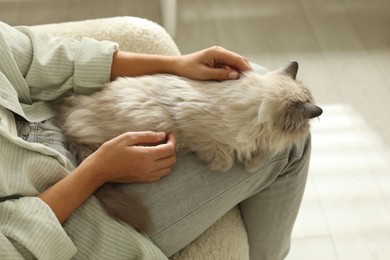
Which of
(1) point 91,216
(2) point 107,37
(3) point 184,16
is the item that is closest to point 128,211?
(1) point 91,216

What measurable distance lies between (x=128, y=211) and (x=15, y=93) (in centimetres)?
35

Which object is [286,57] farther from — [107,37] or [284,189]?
[284,189]

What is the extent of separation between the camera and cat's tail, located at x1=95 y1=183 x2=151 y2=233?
787 millimetres

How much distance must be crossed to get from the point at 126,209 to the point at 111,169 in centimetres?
8

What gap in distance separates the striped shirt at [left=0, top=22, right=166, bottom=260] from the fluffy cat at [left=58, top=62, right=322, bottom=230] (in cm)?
7

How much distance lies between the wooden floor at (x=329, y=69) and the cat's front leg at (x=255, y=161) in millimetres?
553

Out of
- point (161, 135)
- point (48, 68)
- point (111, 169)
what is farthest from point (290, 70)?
point (48, 68)

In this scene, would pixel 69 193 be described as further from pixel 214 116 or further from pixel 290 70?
pixel 290 70

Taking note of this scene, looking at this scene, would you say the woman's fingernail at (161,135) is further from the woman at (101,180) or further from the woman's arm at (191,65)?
the woman's arm at (191,65)

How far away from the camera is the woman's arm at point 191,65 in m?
0.94

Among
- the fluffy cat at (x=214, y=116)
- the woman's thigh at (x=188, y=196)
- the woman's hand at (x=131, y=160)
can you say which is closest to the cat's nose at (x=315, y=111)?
the fluffy cat at (x=214, y=116)

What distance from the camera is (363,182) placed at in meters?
1.45

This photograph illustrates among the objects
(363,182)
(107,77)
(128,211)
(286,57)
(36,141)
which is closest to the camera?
(128,211)

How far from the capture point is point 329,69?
179 cm
